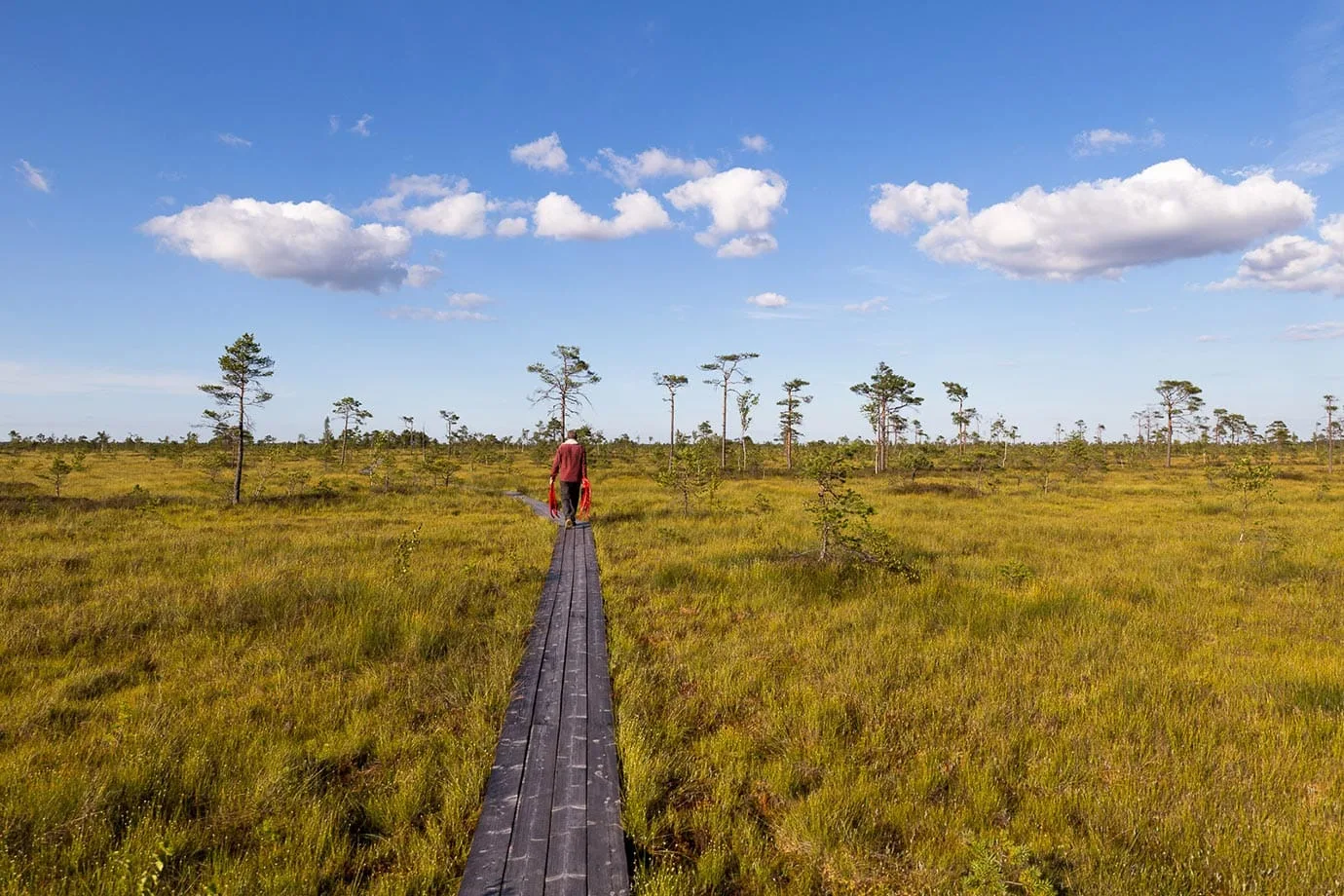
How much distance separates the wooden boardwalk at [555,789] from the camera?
10.8 ft

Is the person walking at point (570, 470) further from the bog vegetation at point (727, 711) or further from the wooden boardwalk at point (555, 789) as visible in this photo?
the wooden boardwalk at point (555, 789)

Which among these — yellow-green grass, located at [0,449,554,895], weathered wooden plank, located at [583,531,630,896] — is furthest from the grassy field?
weathered wooden plank, located at [583,531,630,896]

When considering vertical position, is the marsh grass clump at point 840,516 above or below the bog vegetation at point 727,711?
above

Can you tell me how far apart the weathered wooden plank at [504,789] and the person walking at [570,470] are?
7.40 metres

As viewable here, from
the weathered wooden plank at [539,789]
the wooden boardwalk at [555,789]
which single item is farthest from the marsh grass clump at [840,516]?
the weathered wooden plank at [539,789]

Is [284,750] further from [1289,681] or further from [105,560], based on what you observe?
[1289,681]

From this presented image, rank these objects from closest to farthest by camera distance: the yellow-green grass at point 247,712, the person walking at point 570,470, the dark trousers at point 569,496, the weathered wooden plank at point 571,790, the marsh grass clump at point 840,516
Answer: the weathered wooden plank at point 571,790 → the yellow-green grass at point 247,712 → the marsh grass clump at point 840,516 → the person walking at point 570,470 → the dark trousers at point 569,496

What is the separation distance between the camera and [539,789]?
412cm

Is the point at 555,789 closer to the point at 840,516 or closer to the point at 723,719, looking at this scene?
the point at 723,719

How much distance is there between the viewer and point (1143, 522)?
59.1 ft

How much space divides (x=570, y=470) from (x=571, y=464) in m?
0.18

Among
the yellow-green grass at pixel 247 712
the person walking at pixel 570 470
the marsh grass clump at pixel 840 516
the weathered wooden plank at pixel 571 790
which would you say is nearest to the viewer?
the weathered wooden plank at pixel 571 790

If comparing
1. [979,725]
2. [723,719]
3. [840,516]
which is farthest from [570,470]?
[979,725]

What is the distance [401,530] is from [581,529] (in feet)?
15.7
